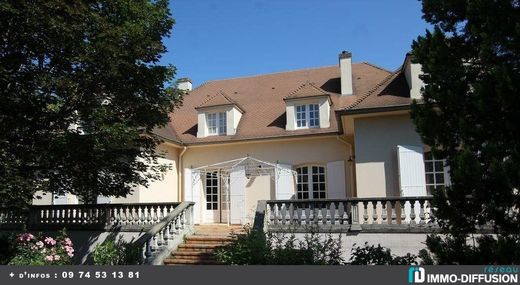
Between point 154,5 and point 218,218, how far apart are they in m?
9.43

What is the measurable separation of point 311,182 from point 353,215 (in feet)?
18.8

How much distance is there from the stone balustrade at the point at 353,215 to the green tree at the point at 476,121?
4.38 meters

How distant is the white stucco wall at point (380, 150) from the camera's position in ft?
39.8

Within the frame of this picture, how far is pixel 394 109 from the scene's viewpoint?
11.8 m

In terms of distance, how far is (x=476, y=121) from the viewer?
17.6 feet

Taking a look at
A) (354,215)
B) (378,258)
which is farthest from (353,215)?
(378,258)

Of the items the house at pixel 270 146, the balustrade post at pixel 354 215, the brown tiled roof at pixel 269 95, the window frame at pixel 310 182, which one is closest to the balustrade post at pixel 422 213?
the balustrade post at pixel 354 215

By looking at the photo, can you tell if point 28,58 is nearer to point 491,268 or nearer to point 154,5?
point 154,5

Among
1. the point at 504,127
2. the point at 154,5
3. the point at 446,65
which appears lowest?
the point at 504,127

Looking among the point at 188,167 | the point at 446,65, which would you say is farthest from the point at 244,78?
the point at 446,65

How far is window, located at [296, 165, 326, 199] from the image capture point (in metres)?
16.0

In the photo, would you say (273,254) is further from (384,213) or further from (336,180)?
(336,180)

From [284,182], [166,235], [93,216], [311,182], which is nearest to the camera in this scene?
[166,235]

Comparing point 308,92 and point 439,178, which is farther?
point 308,92
